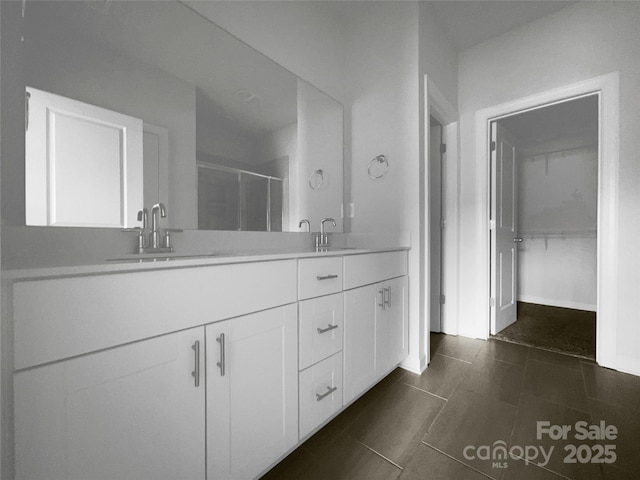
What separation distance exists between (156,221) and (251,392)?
799mm

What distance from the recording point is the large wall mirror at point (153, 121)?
94 cm

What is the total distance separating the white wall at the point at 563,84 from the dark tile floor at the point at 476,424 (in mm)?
591

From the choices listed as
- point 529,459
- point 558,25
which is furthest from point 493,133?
point 529,459

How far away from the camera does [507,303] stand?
2.84 metres

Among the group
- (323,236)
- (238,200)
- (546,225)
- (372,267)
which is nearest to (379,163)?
(323,236)

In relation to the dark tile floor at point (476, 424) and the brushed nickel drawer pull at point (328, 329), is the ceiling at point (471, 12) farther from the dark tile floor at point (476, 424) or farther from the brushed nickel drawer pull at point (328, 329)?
the dark tile floor at point (476, 424)

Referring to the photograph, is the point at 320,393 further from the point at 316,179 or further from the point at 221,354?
the point at 316,179

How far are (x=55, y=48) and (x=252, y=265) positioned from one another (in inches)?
40.4

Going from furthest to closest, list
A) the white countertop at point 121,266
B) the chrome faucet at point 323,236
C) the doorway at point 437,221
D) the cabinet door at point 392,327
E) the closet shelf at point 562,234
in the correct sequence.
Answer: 1. the closet shelf at point 562,234
2. the doorway at point 437,221
3. the chrome faucet at point 323,236
4. the cabinet door at point 392,327
5. the white countertop at point 121,266

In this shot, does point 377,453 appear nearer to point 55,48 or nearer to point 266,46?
point 55,48

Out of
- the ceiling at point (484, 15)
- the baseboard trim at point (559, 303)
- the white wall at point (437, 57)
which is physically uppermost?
the ceiling at point (484, 15)

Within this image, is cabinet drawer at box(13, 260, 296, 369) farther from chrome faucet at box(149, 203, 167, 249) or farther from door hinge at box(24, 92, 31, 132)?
door hinge at box(24, 92, 31, 132)

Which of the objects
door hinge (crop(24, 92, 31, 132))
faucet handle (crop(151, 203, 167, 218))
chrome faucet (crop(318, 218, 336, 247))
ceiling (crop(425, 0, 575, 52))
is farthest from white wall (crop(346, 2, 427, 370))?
door hinge (crop(24, 92, 31, 132))

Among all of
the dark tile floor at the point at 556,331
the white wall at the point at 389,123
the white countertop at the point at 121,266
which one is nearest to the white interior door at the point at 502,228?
the dark tile floor at the point at 556,331
